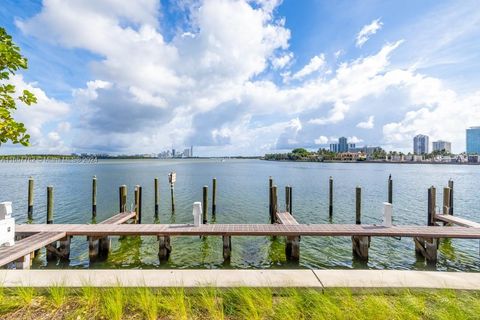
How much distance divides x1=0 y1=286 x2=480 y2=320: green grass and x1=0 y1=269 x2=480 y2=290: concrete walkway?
0.24m

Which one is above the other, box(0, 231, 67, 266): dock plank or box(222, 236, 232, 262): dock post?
box(0, 231, 67, 266): dock plank

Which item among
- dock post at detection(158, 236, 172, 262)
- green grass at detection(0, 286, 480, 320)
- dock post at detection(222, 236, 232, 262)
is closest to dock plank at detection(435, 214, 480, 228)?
green grass at detection(0, 286, 480, 320)

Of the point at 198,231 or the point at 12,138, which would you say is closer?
the point at 12,138

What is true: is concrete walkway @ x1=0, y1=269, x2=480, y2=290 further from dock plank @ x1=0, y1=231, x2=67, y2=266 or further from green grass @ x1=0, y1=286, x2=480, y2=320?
dock plank @ x1=0, y1=231, x2=67, y2=266

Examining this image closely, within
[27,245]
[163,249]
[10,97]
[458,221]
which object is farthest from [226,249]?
[458,221]

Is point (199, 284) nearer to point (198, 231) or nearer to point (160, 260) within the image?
point (198, 231)

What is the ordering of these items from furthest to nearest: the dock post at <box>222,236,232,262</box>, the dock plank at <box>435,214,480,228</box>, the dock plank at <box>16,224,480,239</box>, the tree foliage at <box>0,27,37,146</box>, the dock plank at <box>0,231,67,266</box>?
the dock plank at <box>435,214,480,228</box> < the dock post at <box>222,236,232,262</box> < the dock plank at <box>16,224,480,239</box> < the dock plank at <box>0,231,67,266</box> < the tree foliage at <box>0,27,37,146</box>

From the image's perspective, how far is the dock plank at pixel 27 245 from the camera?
757cm

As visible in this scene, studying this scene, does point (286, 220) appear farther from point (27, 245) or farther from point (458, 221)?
point (27, 245)

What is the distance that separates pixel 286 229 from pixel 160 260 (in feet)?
18.3

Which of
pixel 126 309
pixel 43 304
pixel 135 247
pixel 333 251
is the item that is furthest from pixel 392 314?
pixel 135 247

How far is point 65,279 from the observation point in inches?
219

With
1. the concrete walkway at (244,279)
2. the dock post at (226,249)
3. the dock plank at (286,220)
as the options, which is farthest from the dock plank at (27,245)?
the dock plank at (286,220)

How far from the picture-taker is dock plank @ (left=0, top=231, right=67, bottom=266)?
7572 mm
